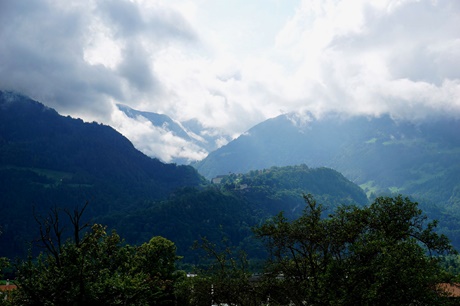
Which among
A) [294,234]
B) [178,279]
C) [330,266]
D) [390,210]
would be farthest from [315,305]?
[178,279]

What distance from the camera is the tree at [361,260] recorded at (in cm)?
2283

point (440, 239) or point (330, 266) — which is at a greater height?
point (440, 239)

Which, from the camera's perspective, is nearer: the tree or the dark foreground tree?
the tree

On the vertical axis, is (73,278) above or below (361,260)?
below

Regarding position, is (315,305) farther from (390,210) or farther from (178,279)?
(178,279)

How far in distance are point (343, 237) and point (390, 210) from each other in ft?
19.5

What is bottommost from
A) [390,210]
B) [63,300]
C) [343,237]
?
[63,300]

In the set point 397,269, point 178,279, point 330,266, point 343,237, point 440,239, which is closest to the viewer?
point 397,269

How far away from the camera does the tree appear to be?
22.8 m

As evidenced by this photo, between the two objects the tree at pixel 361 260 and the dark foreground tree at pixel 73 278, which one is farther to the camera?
the dark foreground tree at pixel 73 278

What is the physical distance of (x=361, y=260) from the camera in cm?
2531

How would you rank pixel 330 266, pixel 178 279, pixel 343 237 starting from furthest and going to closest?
1. pixel 178 279
2. pixel 343 237
3. pixel 330 266

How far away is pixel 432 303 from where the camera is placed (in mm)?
23969

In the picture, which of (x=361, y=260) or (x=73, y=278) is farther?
(x=361, y=260)
